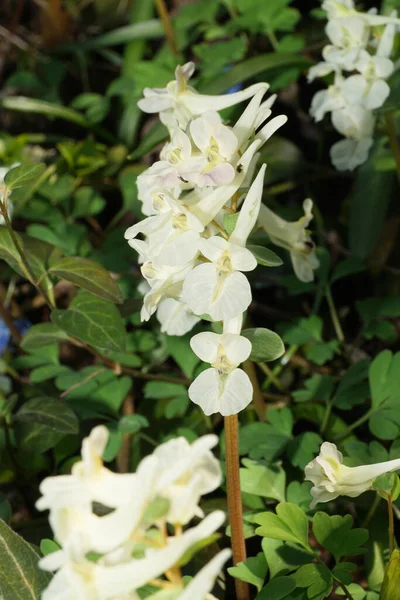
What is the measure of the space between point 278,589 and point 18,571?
0.37 meters

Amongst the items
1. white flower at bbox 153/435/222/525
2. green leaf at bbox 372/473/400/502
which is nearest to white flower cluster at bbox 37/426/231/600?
white flower at bbox 153/435/222/525

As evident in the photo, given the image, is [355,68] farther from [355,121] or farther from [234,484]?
[234,484]

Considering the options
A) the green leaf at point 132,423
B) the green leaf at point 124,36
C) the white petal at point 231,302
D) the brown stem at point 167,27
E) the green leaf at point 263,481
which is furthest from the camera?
the green leaf at point 124,36

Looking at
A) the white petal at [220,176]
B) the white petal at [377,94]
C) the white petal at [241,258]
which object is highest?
the white petal at [220,176]

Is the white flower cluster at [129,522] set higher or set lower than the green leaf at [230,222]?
lower

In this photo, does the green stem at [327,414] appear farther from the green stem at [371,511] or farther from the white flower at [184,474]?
the white flower at [184,474]

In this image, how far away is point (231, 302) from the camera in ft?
2.89

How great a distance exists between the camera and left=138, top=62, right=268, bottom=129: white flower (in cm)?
118

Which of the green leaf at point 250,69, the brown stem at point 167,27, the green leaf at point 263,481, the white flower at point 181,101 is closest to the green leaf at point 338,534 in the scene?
the green leaf at point 263,481

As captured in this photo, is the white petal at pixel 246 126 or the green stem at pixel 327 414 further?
the green stem at pixel 327 414

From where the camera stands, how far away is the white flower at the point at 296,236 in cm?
121

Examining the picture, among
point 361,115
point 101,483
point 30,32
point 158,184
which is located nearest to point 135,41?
point 30,32

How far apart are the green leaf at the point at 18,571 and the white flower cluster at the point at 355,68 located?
1.01m

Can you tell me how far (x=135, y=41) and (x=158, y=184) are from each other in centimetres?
167
